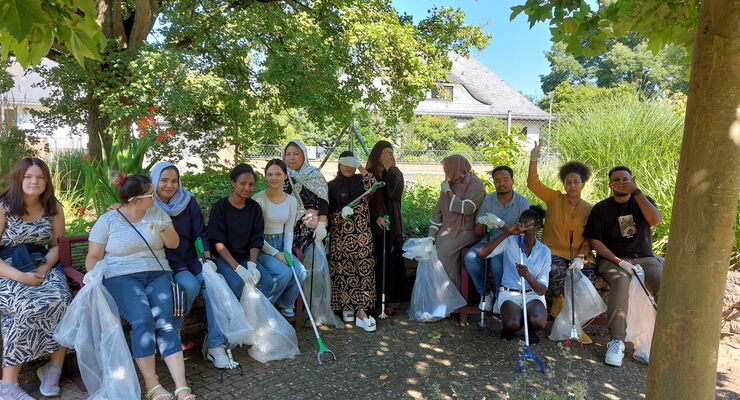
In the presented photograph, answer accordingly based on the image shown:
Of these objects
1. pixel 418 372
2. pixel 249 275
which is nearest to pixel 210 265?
pixel 249 275

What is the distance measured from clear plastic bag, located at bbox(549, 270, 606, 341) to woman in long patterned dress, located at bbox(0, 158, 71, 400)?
12.2ft

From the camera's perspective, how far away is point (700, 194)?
5.42 ft

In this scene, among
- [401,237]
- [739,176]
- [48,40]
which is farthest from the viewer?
[401,237]

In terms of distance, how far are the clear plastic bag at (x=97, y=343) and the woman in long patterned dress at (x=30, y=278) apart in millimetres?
170

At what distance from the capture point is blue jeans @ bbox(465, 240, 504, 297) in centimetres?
440

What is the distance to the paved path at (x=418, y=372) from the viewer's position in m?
3.27

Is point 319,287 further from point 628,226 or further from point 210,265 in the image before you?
point 628,226

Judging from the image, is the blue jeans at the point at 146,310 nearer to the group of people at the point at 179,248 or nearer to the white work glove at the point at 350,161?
the group of people at the point at 179,248

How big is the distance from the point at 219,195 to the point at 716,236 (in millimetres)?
4704

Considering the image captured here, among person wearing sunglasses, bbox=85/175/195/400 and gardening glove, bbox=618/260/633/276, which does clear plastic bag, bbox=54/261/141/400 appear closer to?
person wearing sunglasses, bbox=85/175/195/400

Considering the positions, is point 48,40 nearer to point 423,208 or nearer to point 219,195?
point 219,195

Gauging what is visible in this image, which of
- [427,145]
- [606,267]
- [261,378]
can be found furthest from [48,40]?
[427,145]

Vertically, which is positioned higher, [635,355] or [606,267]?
[606,267]

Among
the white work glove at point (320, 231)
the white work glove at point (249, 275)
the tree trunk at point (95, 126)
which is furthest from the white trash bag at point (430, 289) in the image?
the tree trunk at point (95, 126)
